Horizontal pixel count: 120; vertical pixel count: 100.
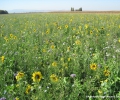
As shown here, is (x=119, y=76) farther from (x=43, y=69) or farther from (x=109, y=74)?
(x=43, y=69)

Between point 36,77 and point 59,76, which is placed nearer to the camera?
point 36,77

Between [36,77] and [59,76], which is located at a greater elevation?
[36,77]

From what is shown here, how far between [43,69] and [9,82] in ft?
2.39

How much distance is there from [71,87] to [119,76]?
35.1 inches

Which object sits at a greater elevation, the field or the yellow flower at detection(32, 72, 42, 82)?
the yellow flower at detection(32, 72, 42, 82)

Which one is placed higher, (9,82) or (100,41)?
(100,41)

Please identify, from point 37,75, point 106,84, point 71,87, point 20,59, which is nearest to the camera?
point 37,75

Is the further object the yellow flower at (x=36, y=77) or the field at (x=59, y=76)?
the field at (x=59, y=76)

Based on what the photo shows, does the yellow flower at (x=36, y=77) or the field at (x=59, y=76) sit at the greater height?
the yellow flower at (x=36, y=77)

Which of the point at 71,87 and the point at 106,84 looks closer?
the point at 106,84

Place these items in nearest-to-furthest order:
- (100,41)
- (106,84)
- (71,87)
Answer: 1. (106,84)
2. (71,87)
3. (100,41)

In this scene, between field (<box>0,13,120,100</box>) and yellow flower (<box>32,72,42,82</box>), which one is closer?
yellow flower (<box>32,72,42,82</box>)

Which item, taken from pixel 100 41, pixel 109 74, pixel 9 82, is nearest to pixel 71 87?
pixel 109 74

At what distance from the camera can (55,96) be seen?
295 centimetres
